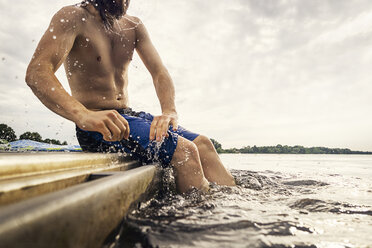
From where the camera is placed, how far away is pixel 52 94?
1426mm

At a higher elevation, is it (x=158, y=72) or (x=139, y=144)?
(x=158, y=72)

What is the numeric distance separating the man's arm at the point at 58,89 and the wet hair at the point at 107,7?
0.58 m

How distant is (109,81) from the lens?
2.25 m

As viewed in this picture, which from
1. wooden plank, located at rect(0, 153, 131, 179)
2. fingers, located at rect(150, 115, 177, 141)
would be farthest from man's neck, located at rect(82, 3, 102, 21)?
wooden plank, located at rect(0, 153, 131, 179)

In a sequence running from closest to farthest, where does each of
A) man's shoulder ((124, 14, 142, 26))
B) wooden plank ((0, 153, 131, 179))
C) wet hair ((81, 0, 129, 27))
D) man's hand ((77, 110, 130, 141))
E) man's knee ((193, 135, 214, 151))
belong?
wooden plank ((0, 153, 131, 179)) → man's hand ((77, 110, 130, 141)) → man's knee ((193, 135, 214, 151)) → wet hair ((81, 0, 129, 27)) → man's shoulder ((124, 14, 142, 26))

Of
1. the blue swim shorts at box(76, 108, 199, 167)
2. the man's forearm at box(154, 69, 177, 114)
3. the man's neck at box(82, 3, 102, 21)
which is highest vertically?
the man's neck at box(82, 3, 102, 21)

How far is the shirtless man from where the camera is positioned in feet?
4.71

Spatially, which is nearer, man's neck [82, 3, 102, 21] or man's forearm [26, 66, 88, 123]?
man's forearm [26, 66, 88, 123]

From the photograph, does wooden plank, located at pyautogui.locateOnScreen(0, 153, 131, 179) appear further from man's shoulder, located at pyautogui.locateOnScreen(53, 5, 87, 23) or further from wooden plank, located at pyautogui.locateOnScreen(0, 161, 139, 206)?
man's shoulder, located at pyautogui.locateOnScreen(53, 5, 87, 23)

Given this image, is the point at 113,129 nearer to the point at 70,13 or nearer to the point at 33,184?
the point at 33,184

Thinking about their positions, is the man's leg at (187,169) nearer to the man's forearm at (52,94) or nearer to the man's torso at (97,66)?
the man's forearm at (52,94)

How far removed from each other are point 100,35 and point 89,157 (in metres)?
1.41

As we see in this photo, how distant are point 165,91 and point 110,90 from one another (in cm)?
54

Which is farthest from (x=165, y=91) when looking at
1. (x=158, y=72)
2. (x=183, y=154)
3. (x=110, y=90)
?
(x=183, y=154)
